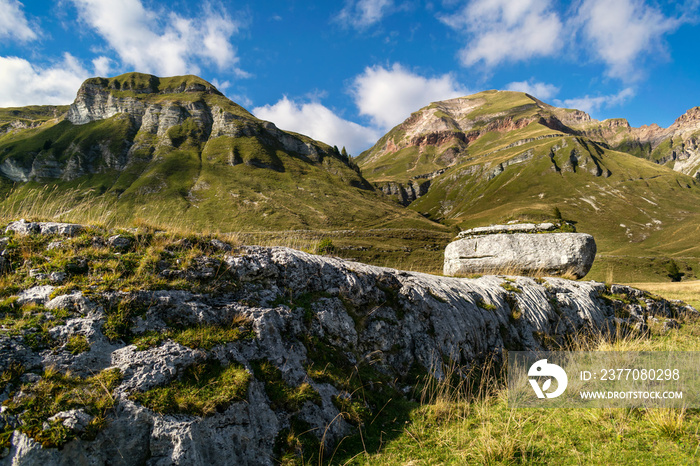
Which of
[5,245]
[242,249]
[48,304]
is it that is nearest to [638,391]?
[242,249]

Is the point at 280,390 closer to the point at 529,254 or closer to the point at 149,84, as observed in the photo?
the point at 529,254

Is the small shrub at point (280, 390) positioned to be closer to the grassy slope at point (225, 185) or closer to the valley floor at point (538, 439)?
the valley floor at point (538, 439)

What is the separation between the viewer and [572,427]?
5.36 metres

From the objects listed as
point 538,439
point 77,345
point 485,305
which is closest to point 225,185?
point 485,305

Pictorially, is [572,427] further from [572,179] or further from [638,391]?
[572,179]

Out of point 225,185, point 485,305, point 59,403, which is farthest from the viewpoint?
point 225,185

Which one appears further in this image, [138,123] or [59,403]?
[138,123]

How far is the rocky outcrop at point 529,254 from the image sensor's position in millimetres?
18859

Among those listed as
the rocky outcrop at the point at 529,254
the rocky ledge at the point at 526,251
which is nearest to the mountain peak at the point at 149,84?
the rocky ledge at the point at 526,251

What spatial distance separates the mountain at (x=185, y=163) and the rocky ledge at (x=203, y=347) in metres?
83.8

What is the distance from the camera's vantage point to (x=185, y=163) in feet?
413

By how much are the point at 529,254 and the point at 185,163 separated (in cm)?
13737

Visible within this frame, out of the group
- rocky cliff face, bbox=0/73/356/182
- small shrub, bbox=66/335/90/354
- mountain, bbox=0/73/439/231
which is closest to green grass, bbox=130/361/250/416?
small shrub, bbox=66/335/90/354

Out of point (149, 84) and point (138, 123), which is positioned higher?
point (149, 84)
